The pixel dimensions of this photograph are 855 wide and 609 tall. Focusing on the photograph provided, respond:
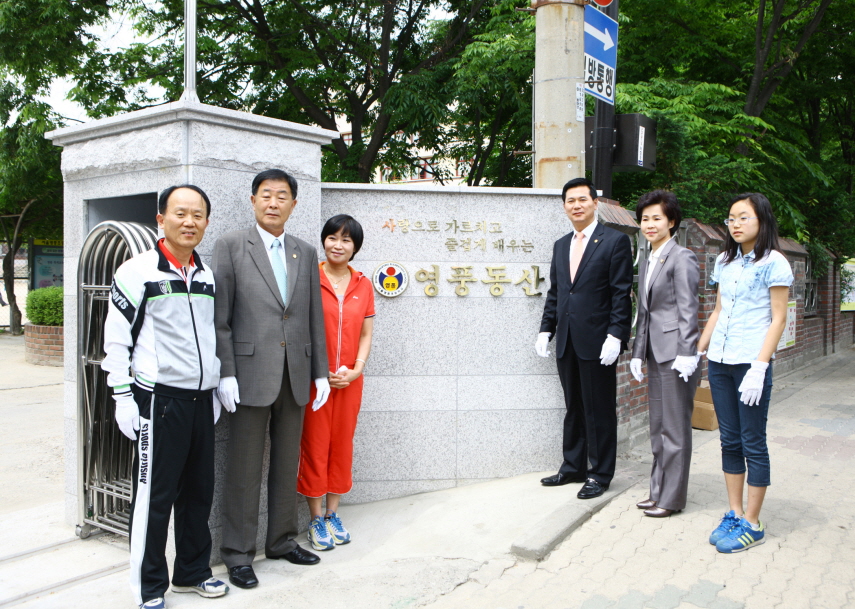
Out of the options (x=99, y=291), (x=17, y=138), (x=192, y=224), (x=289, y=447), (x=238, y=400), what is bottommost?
(x=289, y=447)

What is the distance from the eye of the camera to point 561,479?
16.3ft

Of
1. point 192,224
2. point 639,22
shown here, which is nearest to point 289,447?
point 192,224

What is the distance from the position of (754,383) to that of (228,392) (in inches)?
105

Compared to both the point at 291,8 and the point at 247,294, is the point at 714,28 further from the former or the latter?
the point at 247,294

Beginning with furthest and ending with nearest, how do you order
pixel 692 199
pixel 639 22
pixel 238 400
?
1. pixel 639 22
2. pixel 692 199
3. pixel 238 400

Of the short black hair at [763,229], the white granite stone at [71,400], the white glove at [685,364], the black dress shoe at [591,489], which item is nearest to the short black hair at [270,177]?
the white granite stone at [71,400]

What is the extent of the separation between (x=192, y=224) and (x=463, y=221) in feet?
7.34

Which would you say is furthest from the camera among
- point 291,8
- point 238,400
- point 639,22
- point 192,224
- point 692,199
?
point 291,8

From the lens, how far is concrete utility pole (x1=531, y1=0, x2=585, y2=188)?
5.57 metres

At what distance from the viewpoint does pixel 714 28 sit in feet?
40.0

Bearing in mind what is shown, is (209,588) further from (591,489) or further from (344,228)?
(591,489)

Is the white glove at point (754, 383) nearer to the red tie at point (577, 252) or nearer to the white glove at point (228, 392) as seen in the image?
the red tie at point (577, 252)

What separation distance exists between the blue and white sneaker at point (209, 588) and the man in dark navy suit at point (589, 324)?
2276mm

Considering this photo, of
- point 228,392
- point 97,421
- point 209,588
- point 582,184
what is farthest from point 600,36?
point 209,588
